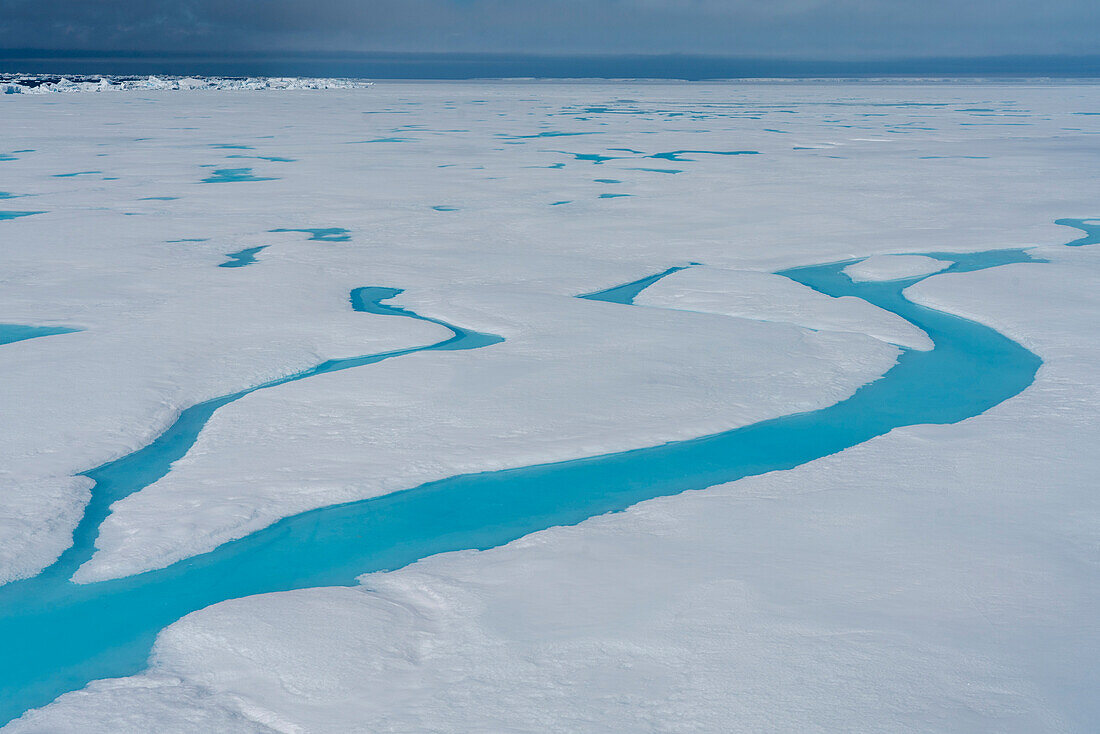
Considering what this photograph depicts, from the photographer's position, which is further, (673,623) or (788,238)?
(788,238)

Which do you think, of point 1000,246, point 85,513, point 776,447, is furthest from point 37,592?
point 1000,246

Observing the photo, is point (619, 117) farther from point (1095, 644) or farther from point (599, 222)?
point (1095, 644)

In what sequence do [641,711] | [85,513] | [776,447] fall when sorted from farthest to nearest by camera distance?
1. [776,447]
2. [85,513]
3. [641,711]

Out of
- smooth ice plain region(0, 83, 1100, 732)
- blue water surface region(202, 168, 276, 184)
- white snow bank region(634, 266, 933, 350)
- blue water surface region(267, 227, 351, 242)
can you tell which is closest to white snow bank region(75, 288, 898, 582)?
smooth ice plain region(0, 83, 1100, 732)

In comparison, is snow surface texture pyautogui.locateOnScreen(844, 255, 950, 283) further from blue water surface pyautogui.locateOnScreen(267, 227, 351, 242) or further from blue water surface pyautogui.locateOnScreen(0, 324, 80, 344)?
blue water surface pyautogui.locateOnScreen(0, 324, 80, 344)

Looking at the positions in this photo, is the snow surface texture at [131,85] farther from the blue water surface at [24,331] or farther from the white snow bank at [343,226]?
the blue water surface at [24,331]

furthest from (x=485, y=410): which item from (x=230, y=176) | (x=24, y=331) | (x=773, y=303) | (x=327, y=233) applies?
(x=230, y=176)

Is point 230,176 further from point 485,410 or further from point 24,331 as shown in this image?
point 485,410
